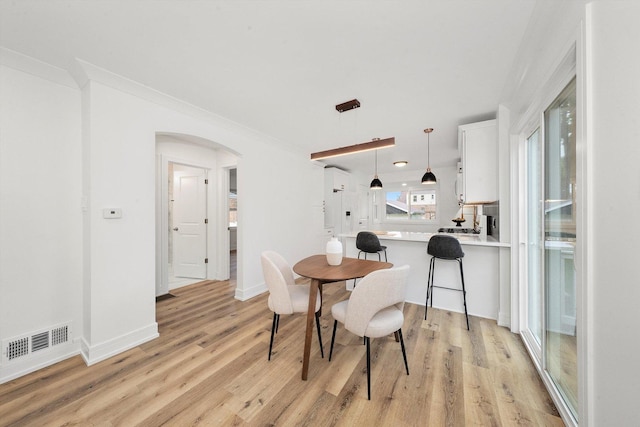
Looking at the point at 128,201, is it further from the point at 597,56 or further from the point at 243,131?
the point at 597,56

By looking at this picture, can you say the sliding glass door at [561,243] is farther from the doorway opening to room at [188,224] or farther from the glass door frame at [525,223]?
the doorway opening to room at [188,224]

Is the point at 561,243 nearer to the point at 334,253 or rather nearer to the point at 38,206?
the point at 334,253

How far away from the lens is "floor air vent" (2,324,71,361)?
5.91ft

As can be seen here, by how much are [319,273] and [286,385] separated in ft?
2.80

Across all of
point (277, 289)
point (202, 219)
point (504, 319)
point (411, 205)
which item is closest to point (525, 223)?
point (504, 319)

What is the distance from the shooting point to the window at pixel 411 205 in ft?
23.1

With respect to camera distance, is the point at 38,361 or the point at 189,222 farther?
the point at 189,222

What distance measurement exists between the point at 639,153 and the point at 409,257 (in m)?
2.71

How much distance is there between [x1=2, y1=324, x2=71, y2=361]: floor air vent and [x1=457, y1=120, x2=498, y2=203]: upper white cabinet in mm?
4478

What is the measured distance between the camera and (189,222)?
4.50 metres

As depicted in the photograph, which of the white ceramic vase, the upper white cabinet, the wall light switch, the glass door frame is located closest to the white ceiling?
the upper white cabinet

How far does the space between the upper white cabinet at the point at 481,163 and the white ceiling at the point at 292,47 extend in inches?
9.9

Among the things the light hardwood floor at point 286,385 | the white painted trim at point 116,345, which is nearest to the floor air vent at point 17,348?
the light hardwood floor at point 286,385

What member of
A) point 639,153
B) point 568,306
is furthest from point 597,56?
point 568,306
